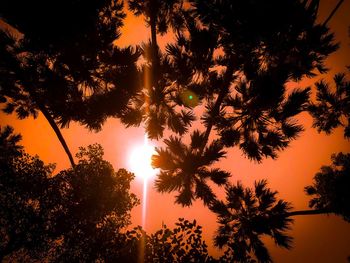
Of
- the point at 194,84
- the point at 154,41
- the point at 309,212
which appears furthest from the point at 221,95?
the point at 309,212

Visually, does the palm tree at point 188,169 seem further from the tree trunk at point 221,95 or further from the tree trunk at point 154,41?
the tree trunk at point 154,41

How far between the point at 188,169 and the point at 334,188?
18.0 feet

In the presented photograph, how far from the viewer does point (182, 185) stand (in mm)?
7582

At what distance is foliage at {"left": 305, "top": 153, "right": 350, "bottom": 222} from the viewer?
785cm

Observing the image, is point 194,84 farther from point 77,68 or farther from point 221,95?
point 77,68

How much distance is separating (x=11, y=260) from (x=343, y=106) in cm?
1905

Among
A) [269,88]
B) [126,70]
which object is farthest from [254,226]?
[126,70]

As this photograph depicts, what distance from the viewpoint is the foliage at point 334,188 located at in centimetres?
785

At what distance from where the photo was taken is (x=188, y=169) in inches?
290

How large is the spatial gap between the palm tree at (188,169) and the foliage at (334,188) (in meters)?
3.85

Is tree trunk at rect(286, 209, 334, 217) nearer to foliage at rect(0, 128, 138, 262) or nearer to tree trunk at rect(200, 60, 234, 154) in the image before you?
tree trunk at rect(200, 60, 234, 154)

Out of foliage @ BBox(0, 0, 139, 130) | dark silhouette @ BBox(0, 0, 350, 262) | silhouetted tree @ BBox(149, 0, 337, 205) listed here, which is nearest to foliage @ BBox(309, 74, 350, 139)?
dark silhouette @ BBox(0, 0, 350, 262)

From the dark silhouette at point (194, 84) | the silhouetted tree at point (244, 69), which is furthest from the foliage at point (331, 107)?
the silhouetted tree at point (244, 69)

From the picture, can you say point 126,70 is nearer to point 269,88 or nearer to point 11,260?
point 269,88
